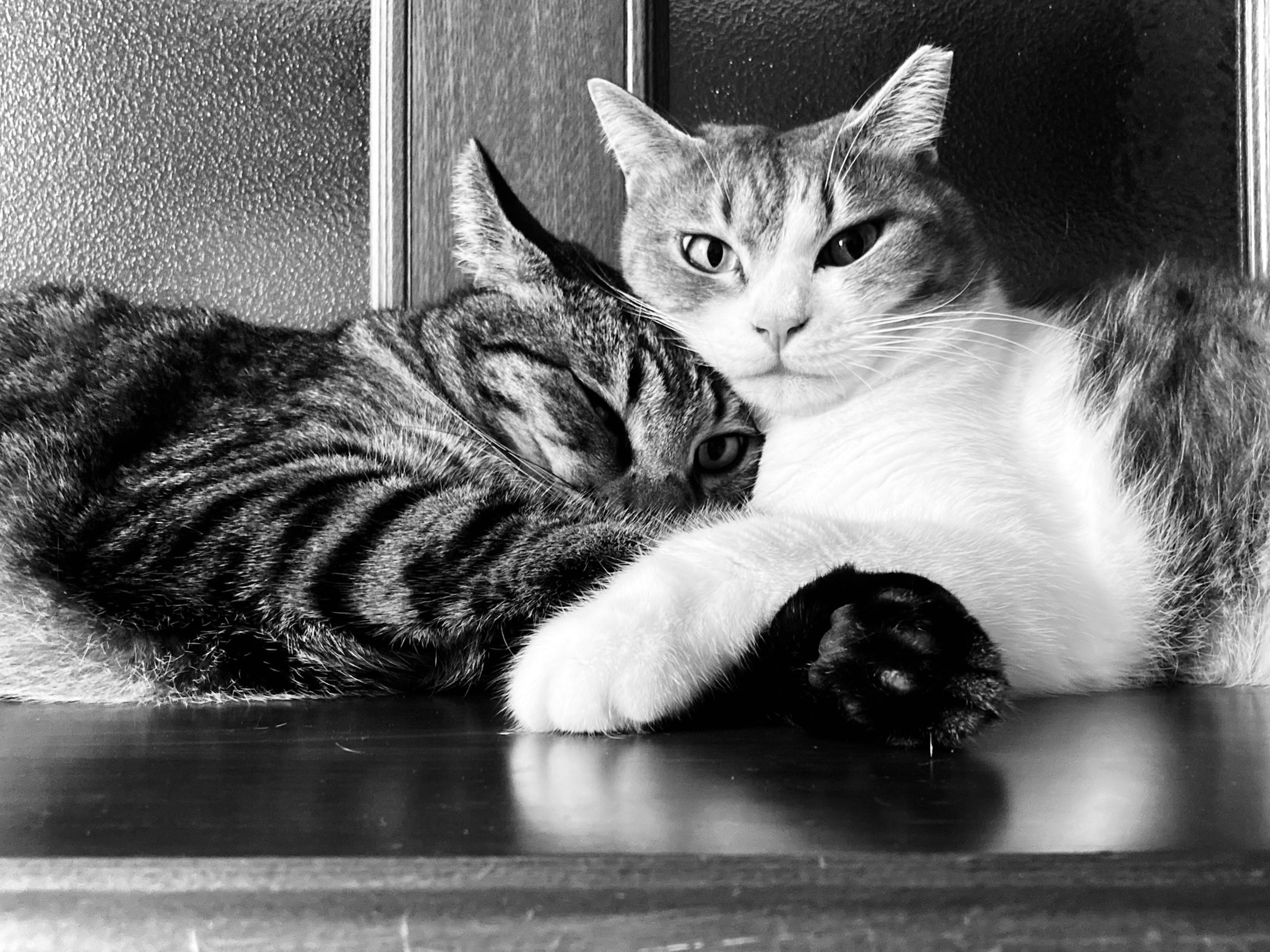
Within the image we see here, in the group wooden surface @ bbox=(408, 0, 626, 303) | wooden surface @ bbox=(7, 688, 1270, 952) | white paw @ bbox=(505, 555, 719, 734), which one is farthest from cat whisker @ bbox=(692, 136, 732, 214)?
wooden surface @ bbox=(7, 688, 1270, 952)

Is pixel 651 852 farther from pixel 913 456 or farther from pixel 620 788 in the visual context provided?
pixel 913 456

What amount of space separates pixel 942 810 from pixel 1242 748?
0.26 meters

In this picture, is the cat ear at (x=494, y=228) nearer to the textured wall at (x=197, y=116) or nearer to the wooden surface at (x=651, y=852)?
the textured wall at (x=197, y=116)

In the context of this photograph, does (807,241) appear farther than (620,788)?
Yes

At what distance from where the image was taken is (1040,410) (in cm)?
103

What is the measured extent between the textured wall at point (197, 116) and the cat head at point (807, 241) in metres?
0.41

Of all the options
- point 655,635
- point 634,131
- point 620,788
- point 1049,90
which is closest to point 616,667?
point 655,635

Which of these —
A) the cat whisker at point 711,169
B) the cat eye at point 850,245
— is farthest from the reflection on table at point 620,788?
the cat whisker at point 711,169

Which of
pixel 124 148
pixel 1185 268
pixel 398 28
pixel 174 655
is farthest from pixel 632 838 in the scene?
pixel 124 148

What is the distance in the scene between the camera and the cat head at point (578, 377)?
3.45ft

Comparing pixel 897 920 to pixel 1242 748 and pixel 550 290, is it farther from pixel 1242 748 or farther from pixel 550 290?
pixel 550 290

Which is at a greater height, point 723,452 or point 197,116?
point 197,116

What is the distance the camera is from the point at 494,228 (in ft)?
3.76

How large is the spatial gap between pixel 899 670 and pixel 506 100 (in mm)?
1006
